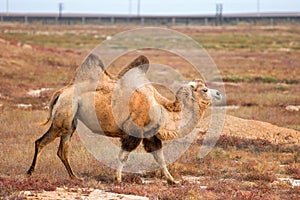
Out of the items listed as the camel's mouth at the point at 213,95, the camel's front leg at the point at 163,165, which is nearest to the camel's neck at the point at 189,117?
the camel's mouth at the point at 213,95

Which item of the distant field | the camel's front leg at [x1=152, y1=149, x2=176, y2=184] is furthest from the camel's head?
the distant field

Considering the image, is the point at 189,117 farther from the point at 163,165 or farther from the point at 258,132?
the point at 258,132

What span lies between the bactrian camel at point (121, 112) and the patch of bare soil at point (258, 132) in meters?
5.73

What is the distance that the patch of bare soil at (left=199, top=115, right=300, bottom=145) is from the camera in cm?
1620

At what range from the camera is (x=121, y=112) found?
35.2ft

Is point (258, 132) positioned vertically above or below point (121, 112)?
below

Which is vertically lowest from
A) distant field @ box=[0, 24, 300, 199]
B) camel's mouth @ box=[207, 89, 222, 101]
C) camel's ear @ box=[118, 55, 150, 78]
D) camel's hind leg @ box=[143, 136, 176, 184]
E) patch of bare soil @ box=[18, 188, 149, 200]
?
distant field @ box=[0, 24, 300, 199]

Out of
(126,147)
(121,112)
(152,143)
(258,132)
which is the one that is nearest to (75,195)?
(126,147)

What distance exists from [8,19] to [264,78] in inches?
4036

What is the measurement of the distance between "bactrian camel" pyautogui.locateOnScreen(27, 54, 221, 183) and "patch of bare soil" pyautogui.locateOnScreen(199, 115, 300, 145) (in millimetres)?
5726

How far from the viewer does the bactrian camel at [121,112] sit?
10.7 metres

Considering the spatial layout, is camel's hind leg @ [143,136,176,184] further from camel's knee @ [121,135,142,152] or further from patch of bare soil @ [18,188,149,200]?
patch of bare soil @ [18,188,149,200]

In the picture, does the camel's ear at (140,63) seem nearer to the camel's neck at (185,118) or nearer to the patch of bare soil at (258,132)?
the camel's neck at (185,118)

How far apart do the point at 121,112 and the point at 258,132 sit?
23.0ft
